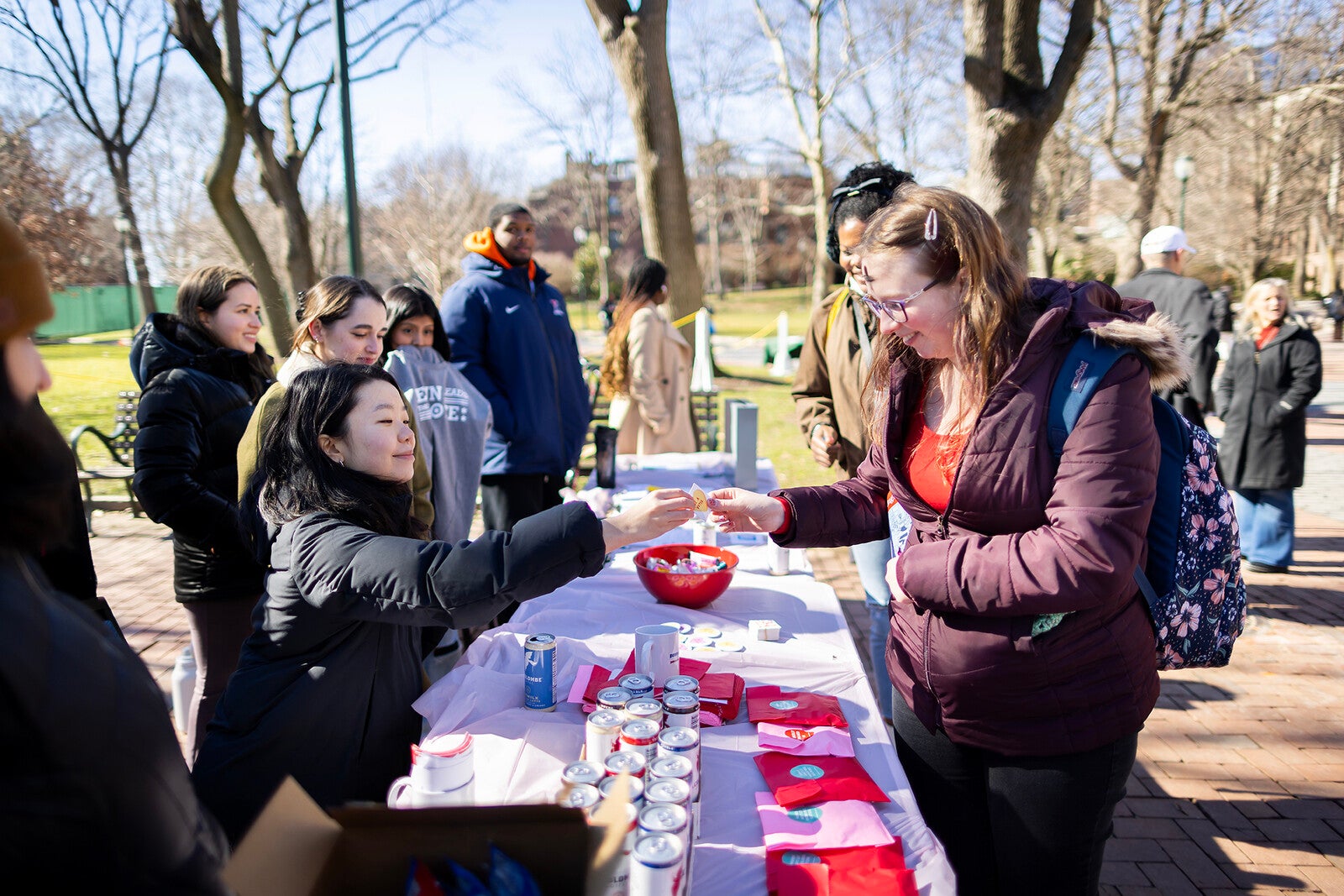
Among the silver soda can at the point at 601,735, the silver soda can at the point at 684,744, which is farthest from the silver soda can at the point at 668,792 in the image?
the silver soda can at the point at 601,735

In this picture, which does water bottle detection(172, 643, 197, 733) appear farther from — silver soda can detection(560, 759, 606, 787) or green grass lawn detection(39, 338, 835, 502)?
green grass lawn detection(39, 338, 835, 502)

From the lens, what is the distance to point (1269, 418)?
5.71 meters

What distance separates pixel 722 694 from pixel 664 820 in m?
0.84

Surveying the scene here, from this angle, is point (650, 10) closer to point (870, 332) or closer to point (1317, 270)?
point (870, 332)

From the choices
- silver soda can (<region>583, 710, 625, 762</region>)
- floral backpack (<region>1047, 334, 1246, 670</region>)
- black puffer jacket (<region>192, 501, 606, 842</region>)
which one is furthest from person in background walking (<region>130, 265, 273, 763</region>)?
floral backpack (<region>1047, 334, 1246, 670</region>)

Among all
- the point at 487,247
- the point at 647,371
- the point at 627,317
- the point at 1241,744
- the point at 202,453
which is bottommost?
the point at 1241,744

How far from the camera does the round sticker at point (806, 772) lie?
1.75 meters

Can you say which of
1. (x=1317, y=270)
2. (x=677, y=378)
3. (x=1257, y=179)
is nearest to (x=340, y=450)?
(x=677, y=378)

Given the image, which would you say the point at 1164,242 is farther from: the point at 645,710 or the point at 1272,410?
the point at 645,710

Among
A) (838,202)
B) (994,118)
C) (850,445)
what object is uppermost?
(994,118)

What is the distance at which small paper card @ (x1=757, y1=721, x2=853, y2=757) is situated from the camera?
1845mm

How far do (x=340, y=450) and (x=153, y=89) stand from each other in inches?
716

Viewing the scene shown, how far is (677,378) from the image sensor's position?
19.5 ft

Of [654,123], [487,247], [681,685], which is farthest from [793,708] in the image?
[654,123]
